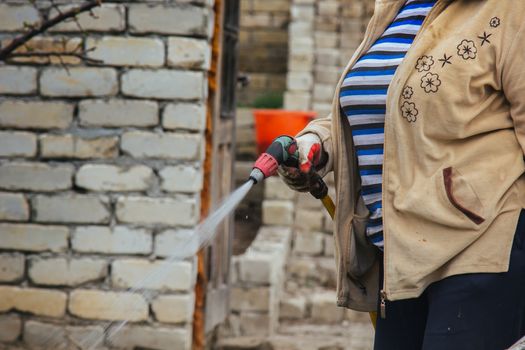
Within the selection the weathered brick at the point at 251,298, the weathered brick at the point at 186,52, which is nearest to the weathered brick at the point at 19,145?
the weathered brick at the point at 186,52

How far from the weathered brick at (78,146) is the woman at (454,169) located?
2517 millimetres

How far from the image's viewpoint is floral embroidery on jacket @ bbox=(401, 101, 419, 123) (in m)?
2.57

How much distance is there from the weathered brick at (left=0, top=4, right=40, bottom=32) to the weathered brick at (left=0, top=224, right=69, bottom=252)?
107 centimetres

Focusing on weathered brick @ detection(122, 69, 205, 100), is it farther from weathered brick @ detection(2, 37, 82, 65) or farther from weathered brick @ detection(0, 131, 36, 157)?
weathered brick @ detection(0, 131, 36, 157)

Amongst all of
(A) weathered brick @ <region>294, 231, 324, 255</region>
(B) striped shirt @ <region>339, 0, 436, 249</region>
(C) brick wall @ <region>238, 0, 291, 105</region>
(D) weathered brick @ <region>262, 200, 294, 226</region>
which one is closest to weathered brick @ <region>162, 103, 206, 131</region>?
(B) striped shirt @ <region>339, 0, 436, 249</region>

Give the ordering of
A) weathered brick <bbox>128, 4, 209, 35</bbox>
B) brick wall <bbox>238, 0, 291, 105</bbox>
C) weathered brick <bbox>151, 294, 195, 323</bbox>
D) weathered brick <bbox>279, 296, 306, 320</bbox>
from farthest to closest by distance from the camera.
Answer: brick wall <bbox>238, 0, 291, 105</bbox> < weathered brick <bbox>279, 296, 306, 320</bbox> < weathered brick <bbox>151, 294, 195, 323</bbox> < weathered brick <bbox>128, 4, 209, 35</bbox>

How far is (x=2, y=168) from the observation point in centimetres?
501

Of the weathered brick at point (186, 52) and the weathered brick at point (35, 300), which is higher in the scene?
the weathered brick at point (186, 52)

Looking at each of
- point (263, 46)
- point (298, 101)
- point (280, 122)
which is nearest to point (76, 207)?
point (280, 122)

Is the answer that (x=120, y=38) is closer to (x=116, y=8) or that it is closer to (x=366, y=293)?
(x=116, y=8)

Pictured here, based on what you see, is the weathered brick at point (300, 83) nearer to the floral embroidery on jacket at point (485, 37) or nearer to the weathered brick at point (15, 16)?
the weathered brick at point (15, 16)

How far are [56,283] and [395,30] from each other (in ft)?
9.59

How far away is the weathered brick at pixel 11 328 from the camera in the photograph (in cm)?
506

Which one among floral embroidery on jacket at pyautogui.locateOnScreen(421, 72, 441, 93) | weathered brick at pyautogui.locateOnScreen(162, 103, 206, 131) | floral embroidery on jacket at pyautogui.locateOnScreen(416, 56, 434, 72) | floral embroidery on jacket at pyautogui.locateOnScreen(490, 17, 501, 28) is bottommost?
weathered brick at pyautogui.locateOnScreen(162, 103, 206, 131)
